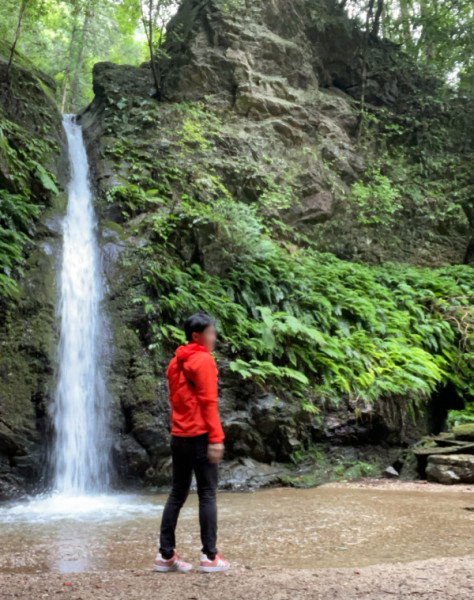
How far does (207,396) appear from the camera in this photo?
3.27 meters

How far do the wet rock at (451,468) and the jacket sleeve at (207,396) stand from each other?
5.23 metres

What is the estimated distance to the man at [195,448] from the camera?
311 cm

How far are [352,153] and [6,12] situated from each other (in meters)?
13.6

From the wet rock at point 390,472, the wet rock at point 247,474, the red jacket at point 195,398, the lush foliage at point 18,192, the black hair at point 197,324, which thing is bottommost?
the wet rock at point 390,472

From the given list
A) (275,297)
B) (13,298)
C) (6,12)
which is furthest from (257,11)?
(13,298)

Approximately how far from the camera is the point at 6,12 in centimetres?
1769

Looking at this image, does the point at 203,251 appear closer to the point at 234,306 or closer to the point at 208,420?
the point at 234,306

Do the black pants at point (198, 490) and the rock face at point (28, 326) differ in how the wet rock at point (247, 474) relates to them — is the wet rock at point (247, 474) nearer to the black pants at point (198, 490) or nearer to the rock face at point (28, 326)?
the rock face at point (28, 326)

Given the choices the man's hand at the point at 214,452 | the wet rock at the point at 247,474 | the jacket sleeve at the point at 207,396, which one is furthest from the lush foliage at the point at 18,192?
the man's hand at the point at 214,452

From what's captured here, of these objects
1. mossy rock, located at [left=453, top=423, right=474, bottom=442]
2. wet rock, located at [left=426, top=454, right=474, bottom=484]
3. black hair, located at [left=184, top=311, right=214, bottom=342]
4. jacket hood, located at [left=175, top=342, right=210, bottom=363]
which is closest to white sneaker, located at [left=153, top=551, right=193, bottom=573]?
jacket hood, located at [left=175, top=342, right=210, bottom=363]

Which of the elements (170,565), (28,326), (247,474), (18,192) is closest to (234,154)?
(18,192)

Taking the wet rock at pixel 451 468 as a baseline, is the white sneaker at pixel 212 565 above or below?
above

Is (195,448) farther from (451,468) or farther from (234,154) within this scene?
(234,154)

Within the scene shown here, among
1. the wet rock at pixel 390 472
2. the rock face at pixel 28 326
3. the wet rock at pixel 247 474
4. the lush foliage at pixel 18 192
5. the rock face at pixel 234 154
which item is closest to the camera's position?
the rock face at pixel 28 326
